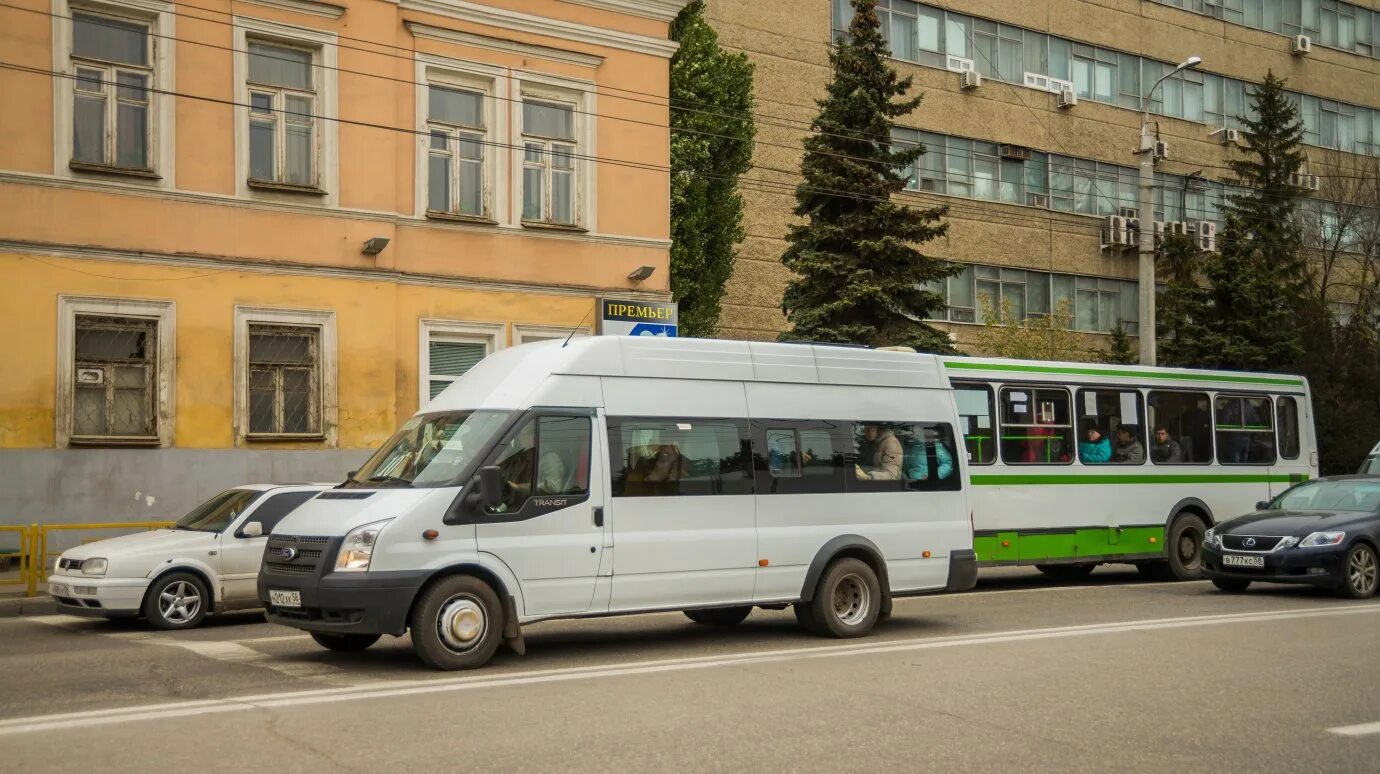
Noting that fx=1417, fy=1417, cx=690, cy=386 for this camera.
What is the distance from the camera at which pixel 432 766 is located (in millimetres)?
7039

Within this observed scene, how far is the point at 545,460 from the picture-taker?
11.1m

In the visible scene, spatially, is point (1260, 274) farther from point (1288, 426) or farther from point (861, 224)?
point (1288, 426)

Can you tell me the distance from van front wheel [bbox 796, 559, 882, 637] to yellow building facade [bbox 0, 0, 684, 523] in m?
11.4

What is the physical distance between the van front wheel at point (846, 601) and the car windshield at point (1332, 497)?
767 centimetres

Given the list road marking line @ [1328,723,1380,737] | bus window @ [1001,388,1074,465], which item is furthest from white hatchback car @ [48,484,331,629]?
road marking line @ [1328,723,1380,737]

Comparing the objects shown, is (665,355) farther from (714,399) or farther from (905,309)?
(905,309)

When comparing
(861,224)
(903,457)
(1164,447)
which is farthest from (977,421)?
(861,224)

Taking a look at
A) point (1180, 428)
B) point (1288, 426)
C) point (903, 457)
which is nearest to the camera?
point (903, 457)

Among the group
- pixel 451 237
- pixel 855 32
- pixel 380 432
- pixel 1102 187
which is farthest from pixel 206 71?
pixel 1102 187

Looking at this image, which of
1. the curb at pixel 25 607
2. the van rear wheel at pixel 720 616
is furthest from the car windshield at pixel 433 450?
the curb at pixel 25 607

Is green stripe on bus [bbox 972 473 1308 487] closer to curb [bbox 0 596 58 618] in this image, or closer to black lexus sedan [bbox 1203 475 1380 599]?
black lexus sedan [bbox 1203 475 1380 599]

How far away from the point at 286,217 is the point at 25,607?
770 centimetres

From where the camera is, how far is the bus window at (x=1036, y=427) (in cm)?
1825

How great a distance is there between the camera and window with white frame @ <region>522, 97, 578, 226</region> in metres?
24.4
